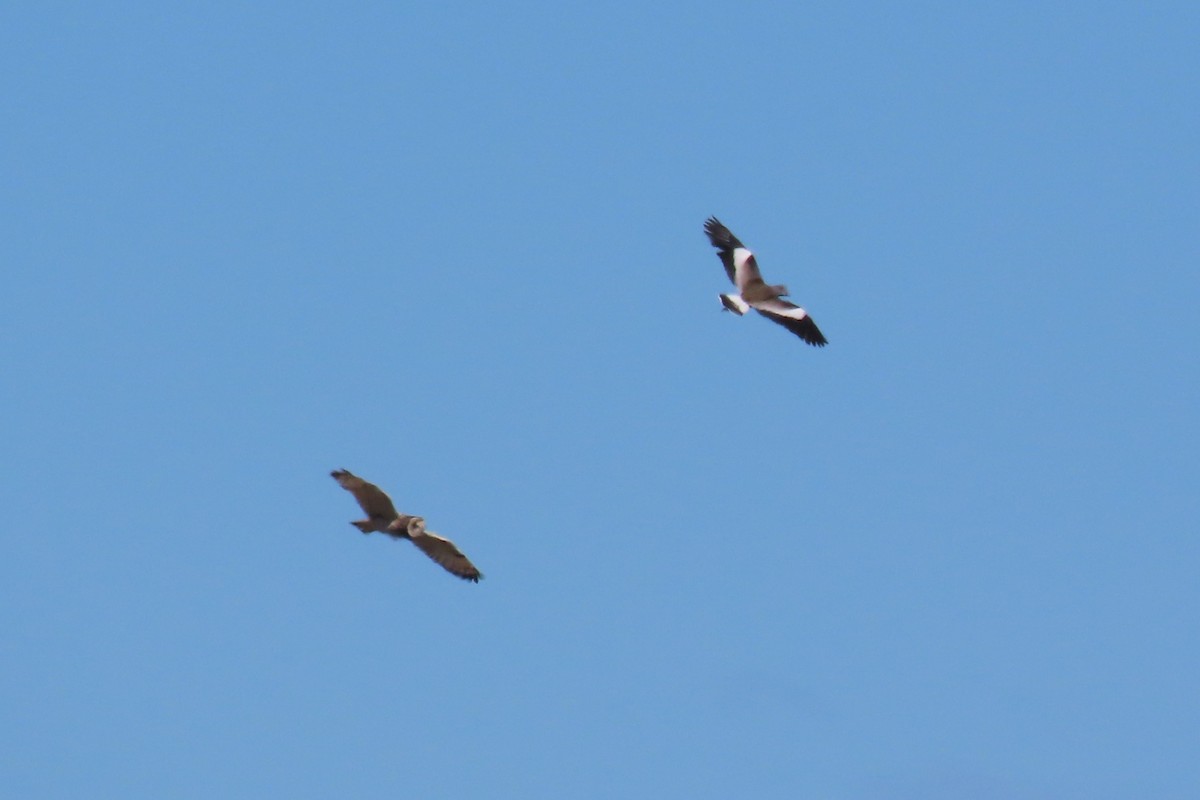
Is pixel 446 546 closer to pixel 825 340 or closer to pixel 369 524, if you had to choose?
pixel 369 524

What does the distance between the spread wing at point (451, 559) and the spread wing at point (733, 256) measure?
28.8ft

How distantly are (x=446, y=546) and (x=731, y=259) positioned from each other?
9729 mm

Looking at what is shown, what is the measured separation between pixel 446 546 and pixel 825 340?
10078 millimetres

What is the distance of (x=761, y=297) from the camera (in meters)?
38.4

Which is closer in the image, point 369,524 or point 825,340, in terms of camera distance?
point 369,524

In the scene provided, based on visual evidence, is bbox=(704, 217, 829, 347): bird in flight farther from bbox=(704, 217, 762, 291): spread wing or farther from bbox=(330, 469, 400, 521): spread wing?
bbox=(330, 469, 400, 521): spread wing

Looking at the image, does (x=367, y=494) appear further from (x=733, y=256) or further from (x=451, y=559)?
(x=733, y=256)

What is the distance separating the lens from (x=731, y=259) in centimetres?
3947

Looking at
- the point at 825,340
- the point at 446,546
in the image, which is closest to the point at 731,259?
the point at 825,340

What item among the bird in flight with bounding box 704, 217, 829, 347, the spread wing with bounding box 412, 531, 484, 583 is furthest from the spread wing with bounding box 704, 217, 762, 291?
the spread wing with bounding box 412, 531, 484, 583

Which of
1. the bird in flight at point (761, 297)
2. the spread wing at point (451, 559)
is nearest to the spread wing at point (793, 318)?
the bird in flight at point (761, 297)

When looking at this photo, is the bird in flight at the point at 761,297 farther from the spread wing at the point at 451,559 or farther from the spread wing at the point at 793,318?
the spread wing at the point at 451,559

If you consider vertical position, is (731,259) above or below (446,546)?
above

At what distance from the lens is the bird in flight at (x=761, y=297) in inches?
1507
